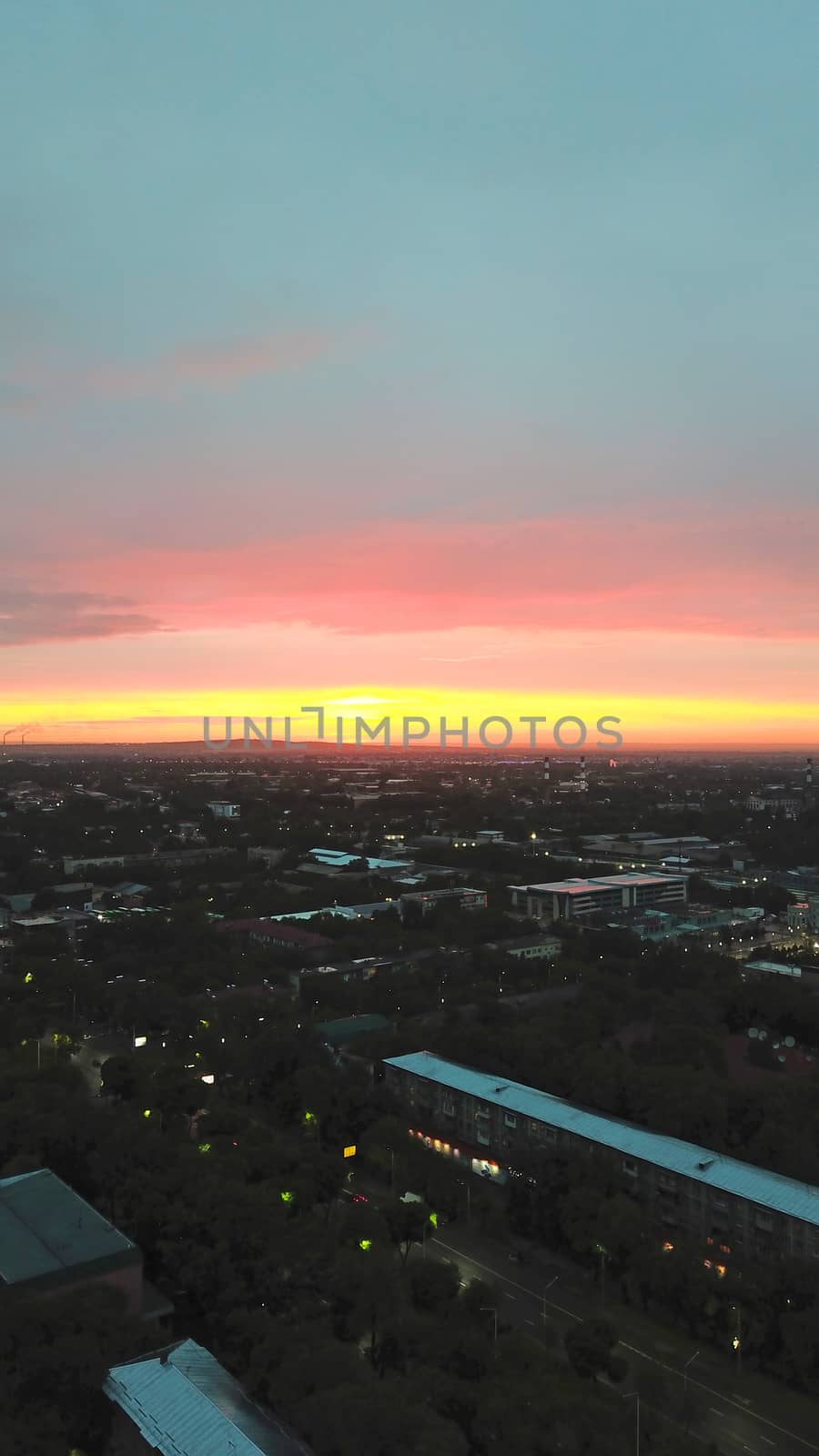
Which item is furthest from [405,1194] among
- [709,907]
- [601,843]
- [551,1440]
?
[601,843]

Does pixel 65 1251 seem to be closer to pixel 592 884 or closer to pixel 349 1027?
pixel 349 1027

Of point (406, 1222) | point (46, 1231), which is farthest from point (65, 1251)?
point (406, 1222)

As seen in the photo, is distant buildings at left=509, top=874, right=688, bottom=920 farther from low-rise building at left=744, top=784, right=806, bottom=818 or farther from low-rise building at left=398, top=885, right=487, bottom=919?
low-rise building at left=744, top=784, right=806, bottom=818

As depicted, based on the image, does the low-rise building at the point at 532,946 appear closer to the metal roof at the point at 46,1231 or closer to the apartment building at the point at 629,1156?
the apartment building at the point at 629,1156

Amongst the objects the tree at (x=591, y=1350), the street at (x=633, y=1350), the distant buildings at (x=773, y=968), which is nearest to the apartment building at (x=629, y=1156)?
the street at (x=633, y=1350)

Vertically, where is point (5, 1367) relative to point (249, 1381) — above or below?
above

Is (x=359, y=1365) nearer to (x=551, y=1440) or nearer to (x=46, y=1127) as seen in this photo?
(x=551, y=1440)
